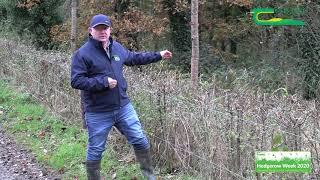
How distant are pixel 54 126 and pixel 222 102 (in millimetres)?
4368

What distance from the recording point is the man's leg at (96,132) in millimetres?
5590

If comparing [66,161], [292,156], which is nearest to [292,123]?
[292,156]

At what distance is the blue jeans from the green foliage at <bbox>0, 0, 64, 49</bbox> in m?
18.2

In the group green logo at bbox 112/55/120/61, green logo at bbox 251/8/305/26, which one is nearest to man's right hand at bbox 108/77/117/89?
green logo at bbox 112/55/120/61

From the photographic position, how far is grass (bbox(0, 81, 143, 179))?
22.5ft

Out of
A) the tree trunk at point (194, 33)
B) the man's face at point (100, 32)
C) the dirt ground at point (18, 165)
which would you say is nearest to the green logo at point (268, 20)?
the tree trunk at point (194, 33)

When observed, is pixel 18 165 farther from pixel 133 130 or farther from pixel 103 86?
pixel 103 86

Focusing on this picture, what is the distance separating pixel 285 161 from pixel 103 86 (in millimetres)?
2104

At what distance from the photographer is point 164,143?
21.6ft

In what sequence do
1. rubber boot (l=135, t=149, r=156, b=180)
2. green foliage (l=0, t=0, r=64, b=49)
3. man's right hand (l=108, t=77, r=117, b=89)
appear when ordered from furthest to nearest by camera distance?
green foliage (l=0, t=0, r=64, b=49) < rubber boot (l=135, t=149, r=156, b=180) < man's right hand (l=108, t=77, r=117, b=89)

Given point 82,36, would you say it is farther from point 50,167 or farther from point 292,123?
point 292,123

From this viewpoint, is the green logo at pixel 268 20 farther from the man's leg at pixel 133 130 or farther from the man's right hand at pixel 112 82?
the man's right hand at pixel 112 82

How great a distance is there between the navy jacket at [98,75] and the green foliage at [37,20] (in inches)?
718

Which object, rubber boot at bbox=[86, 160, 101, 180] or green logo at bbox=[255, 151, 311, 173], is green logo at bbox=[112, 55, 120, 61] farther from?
green logo at bbox=[255, 151, 311, 173]
